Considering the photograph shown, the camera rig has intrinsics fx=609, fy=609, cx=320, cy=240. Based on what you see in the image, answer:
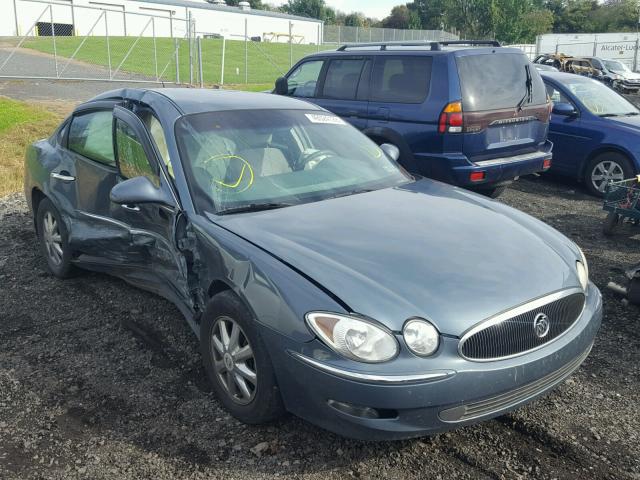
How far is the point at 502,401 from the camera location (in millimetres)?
2719

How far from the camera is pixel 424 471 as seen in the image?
2838 millimetres

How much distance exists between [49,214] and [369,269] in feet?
11.7

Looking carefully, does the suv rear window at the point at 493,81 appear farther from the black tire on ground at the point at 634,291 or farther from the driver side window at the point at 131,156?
the driver side window at the point at 131,156

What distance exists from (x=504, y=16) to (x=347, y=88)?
66568mm

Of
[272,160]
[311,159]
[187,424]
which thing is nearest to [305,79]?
[311,159]

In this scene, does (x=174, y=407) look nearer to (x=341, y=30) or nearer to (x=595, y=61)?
(x=595, y=61)

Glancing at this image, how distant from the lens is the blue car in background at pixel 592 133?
334 inches

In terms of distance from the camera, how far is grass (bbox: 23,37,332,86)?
26.4 m

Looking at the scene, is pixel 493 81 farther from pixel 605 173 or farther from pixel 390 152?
pixel 390 152

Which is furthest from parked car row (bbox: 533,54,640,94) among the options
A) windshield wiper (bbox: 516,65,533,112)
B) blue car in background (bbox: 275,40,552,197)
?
blue car in background (bbox: 275,40,552,197)

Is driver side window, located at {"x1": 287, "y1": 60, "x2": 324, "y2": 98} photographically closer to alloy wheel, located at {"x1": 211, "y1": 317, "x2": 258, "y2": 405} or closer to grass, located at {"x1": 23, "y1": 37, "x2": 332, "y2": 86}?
alloy wheel, located at {"x1": 211, "y1": 317, "x2": 258, "y2": 405}

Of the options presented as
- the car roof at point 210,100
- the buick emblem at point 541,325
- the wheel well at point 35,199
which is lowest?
the wheel well at point 35,199

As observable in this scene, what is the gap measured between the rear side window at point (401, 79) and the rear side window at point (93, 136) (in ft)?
12.4

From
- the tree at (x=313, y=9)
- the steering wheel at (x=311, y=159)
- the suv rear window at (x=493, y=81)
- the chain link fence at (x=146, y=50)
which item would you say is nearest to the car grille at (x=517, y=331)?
the steering wheel at (x=311, y=159)
